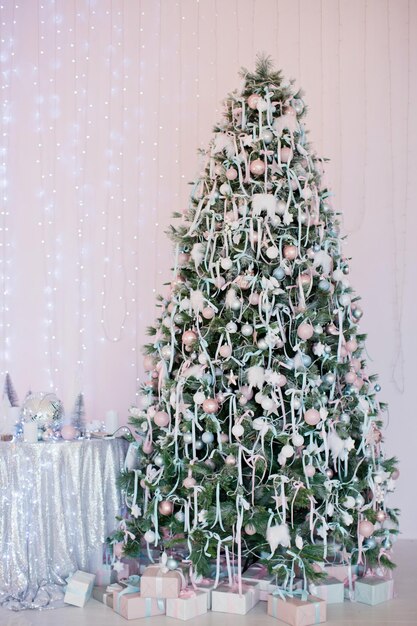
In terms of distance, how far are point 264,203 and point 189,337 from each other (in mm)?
640

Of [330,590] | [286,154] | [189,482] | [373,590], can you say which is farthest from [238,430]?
[286,154]

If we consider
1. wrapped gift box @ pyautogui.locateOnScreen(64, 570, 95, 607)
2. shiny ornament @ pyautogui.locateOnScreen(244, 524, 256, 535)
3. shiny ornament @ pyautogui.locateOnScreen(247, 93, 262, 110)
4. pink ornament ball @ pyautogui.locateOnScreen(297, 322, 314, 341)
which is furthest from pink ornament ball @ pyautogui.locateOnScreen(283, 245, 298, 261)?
wrapped gift box @ pyautogui.locateOnScreen(64, 570, 95, 607)

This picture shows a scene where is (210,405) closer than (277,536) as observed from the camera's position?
No

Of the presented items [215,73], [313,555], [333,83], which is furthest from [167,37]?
[313,555]

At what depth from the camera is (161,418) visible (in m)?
3.11

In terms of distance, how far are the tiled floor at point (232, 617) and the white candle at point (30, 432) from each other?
2.27 feet

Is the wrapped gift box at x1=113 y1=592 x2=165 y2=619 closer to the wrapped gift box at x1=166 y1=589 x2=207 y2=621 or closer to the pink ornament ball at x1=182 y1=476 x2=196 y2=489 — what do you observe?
the wrapped gift box at x1=166 y1=589 x2=207 y2=621

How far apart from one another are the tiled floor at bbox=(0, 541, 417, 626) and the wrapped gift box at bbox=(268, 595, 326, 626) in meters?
0.03

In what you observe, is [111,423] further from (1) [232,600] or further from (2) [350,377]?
(2) [350,377]

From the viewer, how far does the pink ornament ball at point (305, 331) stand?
9.85ft

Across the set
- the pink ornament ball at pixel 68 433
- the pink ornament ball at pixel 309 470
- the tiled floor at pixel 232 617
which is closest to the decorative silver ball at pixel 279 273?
the pink ornament ball at pixel 309 470

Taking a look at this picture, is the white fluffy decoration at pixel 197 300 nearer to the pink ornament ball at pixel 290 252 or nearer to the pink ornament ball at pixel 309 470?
the pink ornament ball at pixel 290 252

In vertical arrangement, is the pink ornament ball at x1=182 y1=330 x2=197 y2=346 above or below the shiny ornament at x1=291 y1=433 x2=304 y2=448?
above

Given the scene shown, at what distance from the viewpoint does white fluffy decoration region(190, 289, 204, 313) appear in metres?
3.10
